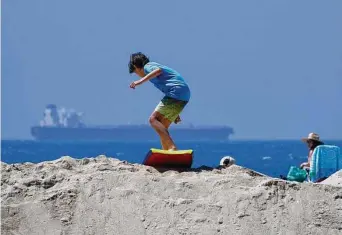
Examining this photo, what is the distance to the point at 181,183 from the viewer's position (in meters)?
8.70

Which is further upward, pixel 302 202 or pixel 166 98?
pixel 166 98

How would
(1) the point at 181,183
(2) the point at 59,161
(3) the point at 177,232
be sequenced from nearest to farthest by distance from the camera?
(3) the point at 177,232 → (1) the point at 181,183 → (2) the point at 59,161

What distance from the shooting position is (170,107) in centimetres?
980

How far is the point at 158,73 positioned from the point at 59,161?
138 cm

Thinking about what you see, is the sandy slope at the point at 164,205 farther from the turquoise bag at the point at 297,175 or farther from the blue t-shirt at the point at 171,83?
the turquoise bag at the point at 297,175

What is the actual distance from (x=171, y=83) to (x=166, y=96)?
6.2 inches

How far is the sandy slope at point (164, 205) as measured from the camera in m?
8.21

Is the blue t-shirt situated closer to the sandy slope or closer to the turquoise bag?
the sandy slope

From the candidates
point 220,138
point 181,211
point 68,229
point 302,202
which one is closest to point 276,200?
point 302,202

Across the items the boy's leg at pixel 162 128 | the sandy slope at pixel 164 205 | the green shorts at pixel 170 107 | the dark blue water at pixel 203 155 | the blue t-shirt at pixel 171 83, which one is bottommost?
the sandy slope at pixel 164 205

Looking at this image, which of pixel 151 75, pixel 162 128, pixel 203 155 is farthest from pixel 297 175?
pixel 203 155

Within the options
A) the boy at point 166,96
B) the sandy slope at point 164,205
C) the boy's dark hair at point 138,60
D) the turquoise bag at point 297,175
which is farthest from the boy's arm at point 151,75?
→ the turquoise bag at point 297,175

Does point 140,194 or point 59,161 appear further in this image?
point 59,161

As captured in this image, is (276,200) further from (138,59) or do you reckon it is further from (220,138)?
(220,138)
